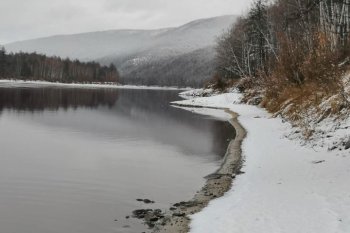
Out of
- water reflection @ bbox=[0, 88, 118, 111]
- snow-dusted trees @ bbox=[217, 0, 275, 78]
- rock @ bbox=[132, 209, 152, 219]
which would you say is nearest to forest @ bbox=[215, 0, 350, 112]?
rock @ bbox=[132, 209, 152, 219]

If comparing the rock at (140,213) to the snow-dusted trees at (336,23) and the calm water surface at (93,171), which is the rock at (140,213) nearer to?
→ the calm water surface at (93,171)

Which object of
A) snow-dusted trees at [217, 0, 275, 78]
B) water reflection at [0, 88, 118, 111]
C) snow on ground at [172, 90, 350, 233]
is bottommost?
snow on ground at [172, 90, 350, 233]

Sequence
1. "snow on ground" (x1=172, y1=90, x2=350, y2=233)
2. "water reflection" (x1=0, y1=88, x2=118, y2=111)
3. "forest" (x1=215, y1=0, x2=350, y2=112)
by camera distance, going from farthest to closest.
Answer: "water reflection" (x1=0, y1=88, x2=118, y2=111)
"forest" (x1=215, y1=0, x2=350, y2=112)
"snow on ground" (x1=172, y1=90, x2=350, y2=233)

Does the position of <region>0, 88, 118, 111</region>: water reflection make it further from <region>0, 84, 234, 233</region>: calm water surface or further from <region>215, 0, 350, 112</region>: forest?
<region>215, 0, 350, 112</region>: forest

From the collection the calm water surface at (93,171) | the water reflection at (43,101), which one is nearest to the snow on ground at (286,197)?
the calm water surface at (93,171)

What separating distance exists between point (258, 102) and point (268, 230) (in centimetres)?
4289

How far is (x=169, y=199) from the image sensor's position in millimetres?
14227

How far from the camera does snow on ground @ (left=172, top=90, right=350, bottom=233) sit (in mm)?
10344

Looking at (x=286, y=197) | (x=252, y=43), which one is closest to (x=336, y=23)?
(x=286, y=197)

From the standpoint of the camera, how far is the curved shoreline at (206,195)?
1130 centimetres

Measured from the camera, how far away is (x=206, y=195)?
47.0ft

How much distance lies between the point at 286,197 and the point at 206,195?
279 cm

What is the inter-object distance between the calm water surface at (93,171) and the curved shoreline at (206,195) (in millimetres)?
507

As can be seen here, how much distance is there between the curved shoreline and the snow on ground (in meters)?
0.29
